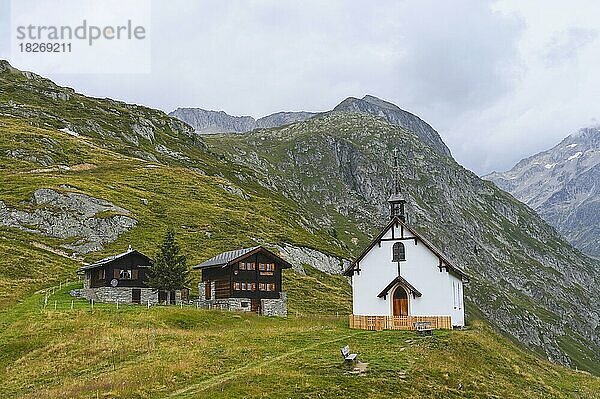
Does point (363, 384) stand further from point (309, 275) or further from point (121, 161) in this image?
point (121, 161)

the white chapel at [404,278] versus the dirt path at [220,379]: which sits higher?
the white chapel at [404,278]

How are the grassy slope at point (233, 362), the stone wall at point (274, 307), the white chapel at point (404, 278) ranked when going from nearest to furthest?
the grassy slope at point (233, 362)
the white chapel at point (404, 278)
the stone wall at point (274, 307)

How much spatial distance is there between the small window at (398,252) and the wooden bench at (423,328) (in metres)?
7.66

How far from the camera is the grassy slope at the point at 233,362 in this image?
1276 inches

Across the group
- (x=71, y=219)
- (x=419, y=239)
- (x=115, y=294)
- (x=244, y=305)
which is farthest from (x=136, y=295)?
(x=71, y=219)

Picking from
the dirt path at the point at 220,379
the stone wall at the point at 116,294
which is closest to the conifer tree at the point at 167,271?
the stone wall at the point at 116,294

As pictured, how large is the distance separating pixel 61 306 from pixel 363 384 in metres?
38.3

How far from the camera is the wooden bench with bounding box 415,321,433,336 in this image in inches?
1877

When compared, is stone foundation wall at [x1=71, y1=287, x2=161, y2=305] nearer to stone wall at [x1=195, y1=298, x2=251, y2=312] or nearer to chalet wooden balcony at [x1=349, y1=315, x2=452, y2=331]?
stone wall at [x1=195, y1=298, x2=251, y2=312]

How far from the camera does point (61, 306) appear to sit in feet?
199

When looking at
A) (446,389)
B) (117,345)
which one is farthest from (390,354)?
(117,345)

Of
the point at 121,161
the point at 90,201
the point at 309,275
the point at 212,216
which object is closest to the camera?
the point at 90,201

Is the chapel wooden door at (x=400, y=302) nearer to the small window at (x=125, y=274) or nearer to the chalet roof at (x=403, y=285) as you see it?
the chalet roof at (x=403, y=285)

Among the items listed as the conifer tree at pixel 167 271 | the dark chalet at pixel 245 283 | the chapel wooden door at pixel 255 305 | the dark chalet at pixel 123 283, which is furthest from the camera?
the chapel wooden door at pixel 255 305
